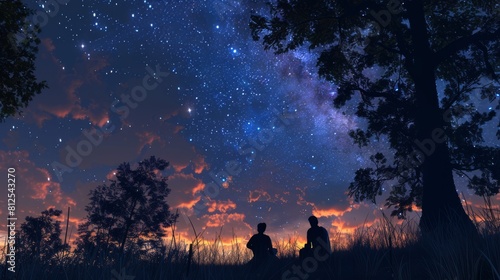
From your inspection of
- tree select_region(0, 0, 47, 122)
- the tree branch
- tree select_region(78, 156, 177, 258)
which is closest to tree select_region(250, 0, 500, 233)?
the tree branch

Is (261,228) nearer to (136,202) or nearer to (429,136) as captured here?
(429,136)

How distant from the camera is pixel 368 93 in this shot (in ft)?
58.1

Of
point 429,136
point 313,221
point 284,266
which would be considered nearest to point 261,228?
point 313,221

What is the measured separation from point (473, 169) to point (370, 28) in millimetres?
7592

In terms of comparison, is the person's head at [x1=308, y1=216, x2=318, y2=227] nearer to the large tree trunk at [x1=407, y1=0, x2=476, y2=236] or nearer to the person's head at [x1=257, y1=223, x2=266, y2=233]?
the person's head at [x1=257, y1=223, x2=266, y2=233]

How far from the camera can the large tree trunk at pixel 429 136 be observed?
14.1 metres

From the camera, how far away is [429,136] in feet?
47.9

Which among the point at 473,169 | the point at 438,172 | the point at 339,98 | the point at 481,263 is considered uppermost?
the point at 339,98

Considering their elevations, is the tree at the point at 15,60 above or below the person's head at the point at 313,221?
above

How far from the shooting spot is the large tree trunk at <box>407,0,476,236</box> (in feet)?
46.4

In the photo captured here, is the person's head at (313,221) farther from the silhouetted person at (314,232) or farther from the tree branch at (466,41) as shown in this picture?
the tree branch at (466,41)

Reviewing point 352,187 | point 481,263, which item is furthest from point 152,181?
point 481,263

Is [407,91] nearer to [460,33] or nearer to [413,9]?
[460,33]

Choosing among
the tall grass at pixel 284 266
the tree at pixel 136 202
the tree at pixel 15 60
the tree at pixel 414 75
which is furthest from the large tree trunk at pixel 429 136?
the tree at pixel 136 202
